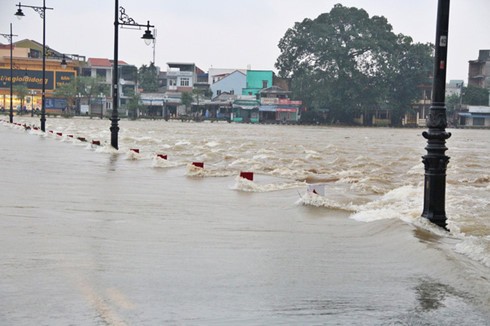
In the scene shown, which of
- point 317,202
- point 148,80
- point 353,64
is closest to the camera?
point 317,202

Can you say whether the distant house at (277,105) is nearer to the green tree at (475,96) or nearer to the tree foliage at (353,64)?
the tree foliage at (353,64)

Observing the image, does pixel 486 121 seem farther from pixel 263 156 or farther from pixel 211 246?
pixel 211 246

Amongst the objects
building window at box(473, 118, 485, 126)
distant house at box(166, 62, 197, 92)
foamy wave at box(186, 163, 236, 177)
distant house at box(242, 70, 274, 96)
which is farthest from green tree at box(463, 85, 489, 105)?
foamy wave at box(186, 163, 236, 177)

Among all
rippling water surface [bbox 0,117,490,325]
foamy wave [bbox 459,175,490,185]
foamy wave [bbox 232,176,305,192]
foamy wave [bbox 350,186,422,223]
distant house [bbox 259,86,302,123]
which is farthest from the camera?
distant house [bbox 259,86,302,123]

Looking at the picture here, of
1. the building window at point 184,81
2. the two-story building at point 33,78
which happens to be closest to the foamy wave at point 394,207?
the two-story building at point 33,78

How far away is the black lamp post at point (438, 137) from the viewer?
793 centimetres

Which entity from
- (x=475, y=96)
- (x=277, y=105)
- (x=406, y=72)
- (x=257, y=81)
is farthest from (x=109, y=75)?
(x=475, y=96)

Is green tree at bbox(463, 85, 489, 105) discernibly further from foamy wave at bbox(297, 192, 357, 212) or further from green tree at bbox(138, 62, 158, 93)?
foamy wave at bbox(297, 192, 357, 212)

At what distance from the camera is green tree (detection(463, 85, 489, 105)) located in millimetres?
105438

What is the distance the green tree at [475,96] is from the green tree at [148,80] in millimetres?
44806

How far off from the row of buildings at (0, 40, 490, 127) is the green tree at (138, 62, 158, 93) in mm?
1020

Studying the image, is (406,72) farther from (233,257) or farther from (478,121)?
(233,257)

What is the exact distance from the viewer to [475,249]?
22.7ft

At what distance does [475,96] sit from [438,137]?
4050 inches
